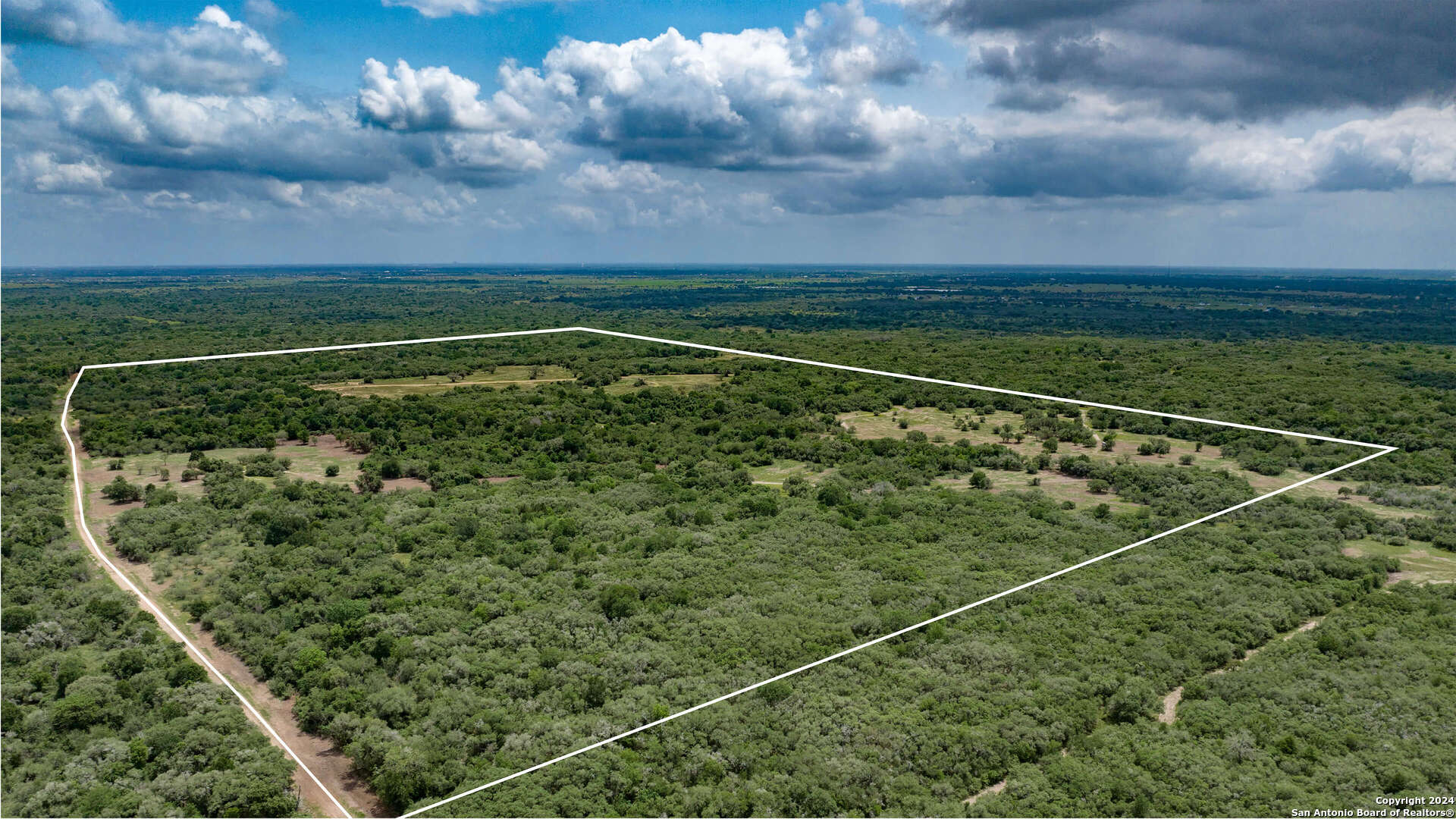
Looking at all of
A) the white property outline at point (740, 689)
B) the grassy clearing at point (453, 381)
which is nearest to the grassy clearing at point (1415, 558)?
the white property outline at point (740, 689)

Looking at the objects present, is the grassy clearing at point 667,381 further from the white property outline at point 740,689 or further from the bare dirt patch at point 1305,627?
the bare dirt patch at point 1305,627

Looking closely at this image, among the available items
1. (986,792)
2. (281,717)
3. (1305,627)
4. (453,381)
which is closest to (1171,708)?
(986,792)

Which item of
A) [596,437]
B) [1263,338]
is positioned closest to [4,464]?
[596,437]

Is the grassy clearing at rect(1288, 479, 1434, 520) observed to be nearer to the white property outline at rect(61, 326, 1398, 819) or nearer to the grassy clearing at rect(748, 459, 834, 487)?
the white property outline at rect(61, 326, 1398, 819)

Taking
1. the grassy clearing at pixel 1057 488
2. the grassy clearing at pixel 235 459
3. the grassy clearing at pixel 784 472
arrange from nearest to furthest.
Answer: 1. the grassy clearing at pixel 1057 488
2. the grassy clearing at pixel 235 459
3. the grassy clearing at pixel 784 472

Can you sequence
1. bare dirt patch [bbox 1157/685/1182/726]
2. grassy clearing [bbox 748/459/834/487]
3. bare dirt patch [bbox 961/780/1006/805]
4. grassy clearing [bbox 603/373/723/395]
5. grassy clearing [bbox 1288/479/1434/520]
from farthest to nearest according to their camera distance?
grassy clearing [bbox 603/373/723/395] → grassy clearing [bbox 748/459/834/487] → grassy clearing [bbox 1288/479/1434/520] → bare dirt patch [bbox 1157/685/1182/726] → bare dirt patch [bbox 961/780/1006/805]

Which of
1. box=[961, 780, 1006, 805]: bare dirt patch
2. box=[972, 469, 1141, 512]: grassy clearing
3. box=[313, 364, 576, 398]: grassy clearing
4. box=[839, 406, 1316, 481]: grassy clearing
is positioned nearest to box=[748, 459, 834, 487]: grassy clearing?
box=[972, 469, 1141, 512]: grassy clearing
